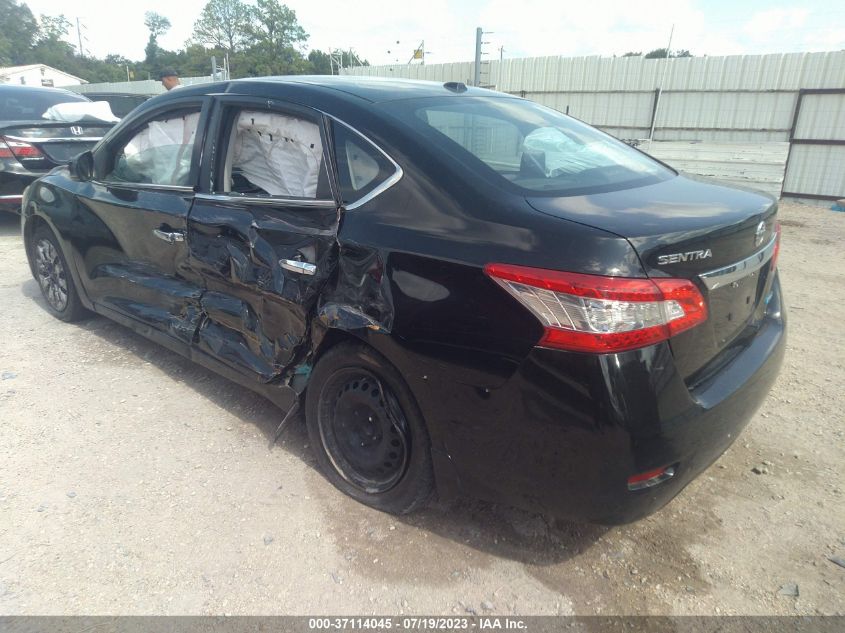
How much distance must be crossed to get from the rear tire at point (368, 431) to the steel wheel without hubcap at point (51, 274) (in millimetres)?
2809

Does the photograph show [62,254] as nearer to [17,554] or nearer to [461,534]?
[17,554]

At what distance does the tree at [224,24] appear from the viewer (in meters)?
71.4

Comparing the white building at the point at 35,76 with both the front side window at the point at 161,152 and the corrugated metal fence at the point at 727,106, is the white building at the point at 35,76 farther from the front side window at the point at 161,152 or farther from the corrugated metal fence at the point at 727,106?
the front side window at the point at 161,152

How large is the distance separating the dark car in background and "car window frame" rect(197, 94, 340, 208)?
203 inches

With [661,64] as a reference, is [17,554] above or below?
below

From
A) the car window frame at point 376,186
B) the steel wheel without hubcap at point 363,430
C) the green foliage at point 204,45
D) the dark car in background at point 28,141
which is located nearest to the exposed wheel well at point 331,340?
the steel wheel without hubcap at point 363,430

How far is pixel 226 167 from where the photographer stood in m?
3.00

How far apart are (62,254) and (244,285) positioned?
2.27 meters

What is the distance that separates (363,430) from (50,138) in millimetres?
6565

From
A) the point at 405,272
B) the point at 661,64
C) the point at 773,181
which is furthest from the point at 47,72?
the point at 405,272

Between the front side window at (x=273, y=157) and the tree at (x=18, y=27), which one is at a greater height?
the tree at (x=18, y=27)

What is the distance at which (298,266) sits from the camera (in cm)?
250

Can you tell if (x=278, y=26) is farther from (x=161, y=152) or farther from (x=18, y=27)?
(x=161, y=152)

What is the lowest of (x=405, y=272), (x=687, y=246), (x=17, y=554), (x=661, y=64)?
(x=17, y=554)
